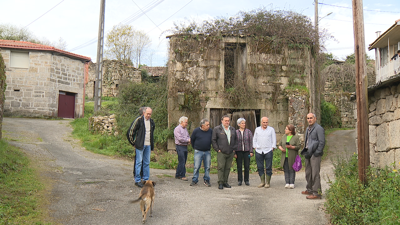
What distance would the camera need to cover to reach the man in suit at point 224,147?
8125mm

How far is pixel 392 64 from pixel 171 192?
50.3 feet

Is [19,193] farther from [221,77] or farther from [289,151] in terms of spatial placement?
[221,77]

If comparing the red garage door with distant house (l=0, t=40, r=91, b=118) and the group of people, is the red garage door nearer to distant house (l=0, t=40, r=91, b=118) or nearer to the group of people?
distant house (l=0, t=40, r=91, b=118)

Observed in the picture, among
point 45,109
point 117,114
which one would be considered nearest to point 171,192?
point 117,114

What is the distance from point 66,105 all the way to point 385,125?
2074 cm

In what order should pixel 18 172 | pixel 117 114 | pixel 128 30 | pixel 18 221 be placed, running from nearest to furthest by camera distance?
1. pixel 18 221
2. pixel 18 172
3. pixel 117 114
4. pixel 128 30

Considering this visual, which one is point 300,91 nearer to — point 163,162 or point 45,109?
point 163,162

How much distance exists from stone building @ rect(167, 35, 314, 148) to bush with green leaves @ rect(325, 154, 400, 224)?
7735 millimetres

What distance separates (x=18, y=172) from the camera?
25.5ft

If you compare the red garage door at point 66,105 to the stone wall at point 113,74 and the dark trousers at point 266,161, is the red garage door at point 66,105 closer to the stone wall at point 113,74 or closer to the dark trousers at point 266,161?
the stone wall at point 113,74

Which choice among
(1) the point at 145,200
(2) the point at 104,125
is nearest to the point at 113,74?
(2) the point at 104,125

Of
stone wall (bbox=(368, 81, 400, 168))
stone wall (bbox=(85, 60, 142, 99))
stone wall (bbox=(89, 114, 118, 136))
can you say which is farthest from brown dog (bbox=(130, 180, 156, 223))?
stone wall (bbox=(85, 60, 142, 99))

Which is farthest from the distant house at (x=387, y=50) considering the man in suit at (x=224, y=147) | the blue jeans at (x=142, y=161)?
the blue jeans at (x=142, y=161)

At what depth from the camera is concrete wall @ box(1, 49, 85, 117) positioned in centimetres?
2094
